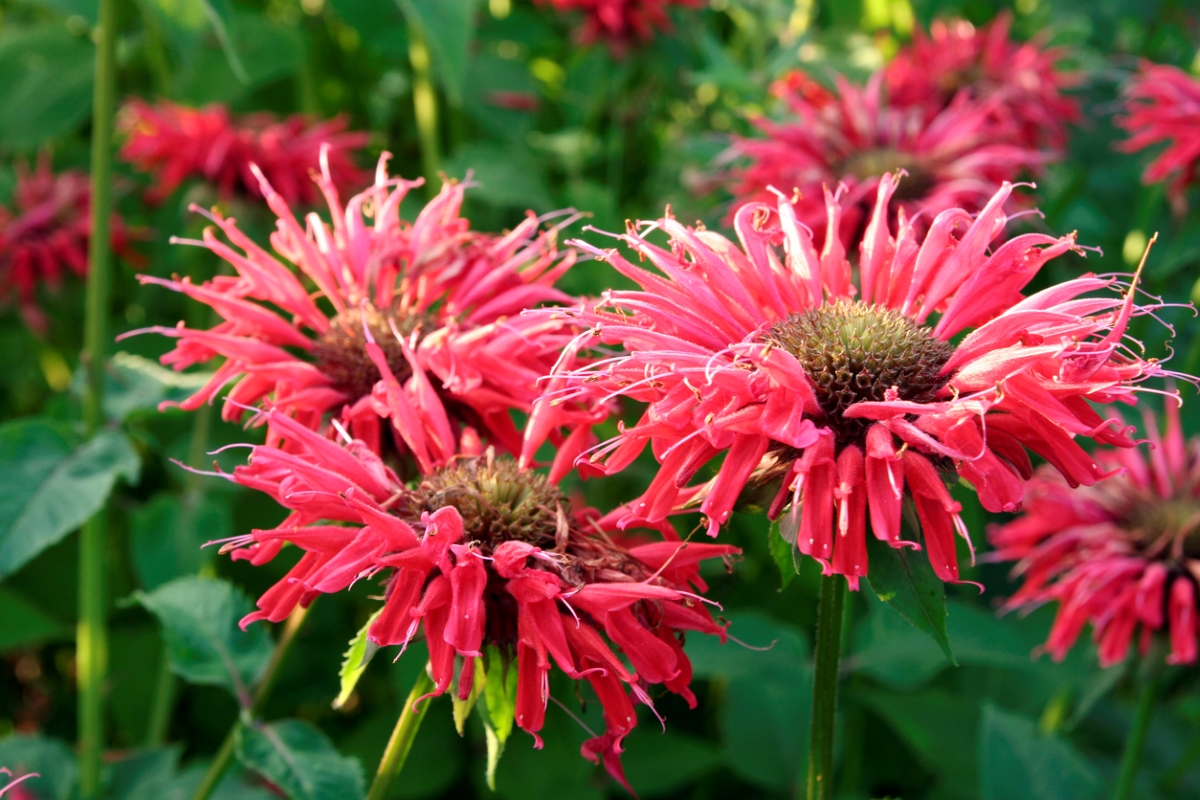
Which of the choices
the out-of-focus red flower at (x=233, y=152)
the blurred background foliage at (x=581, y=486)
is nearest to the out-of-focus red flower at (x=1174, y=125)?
the blurred background foliage at (x=581, y=486)

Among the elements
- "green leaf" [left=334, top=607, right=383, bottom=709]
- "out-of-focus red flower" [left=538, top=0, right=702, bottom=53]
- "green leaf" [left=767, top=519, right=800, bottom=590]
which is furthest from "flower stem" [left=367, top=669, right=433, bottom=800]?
"out-of-focus red flower" [left=538, top=0, right=702, bottom=53]

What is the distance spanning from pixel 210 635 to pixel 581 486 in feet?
2.42

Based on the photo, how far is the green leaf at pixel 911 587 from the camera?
63cm

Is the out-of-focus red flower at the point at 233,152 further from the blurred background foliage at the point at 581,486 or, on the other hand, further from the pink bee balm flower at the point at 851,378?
the pink bee balm flower at the point at 851,378

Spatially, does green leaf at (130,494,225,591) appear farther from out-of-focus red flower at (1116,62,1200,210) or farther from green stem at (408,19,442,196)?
out-of-focus red flower at (1116,62,1200,210)

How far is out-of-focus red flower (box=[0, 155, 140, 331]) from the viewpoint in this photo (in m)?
1.85

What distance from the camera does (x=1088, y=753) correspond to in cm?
182

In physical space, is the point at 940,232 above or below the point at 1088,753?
above

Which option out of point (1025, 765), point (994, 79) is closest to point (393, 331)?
point (1025, 765)

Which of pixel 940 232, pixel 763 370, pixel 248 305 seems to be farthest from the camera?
pixel 248 305

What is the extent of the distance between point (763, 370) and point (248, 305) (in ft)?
1.75

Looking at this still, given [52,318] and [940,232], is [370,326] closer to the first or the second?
[940,232]

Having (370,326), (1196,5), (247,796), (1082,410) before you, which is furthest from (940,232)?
(1196,5)

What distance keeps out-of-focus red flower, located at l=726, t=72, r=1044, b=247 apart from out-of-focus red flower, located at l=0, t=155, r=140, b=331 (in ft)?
3.90
